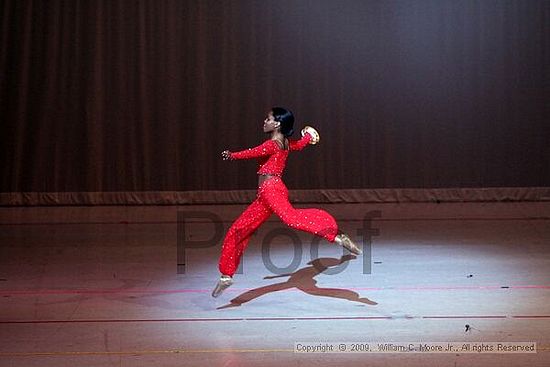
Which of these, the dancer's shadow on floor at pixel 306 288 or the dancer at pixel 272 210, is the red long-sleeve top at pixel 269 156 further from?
the dancer's shadow on floor at pixel 306 288

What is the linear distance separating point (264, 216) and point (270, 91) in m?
5.20

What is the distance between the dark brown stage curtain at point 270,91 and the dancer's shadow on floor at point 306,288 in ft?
13.7

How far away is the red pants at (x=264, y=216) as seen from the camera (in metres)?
4.42

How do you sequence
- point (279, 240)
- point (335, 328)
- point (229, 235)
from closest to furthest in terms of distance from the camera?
point (335, 328) < point (229, 235) < point (279, 240)

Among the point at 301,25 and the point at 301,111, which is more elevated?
the point at 301,25

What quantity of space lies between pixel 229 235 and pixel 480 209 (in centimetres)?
500

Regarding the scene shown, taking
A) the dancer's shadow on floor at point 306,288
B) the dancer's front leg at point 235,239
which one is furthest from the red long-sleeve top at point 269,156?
the dancer's shadow on floor at point 306,288

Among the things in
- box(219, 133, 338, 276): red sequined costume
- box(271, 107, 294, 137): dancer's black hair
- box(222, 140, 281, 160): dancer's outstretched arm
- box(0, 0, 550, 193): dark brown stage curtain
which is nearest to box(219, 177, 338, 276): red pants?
box(219, 133, 338, 276): red sequined costume

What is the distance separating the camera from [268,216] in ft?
14.8

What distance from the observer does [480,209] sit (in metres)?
8.76

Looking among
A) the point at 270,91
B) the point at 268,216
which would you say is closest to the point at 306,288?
the point at 268,216

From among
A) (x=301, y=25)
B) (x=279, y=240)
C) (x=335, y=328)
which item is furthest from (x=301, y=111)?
(x=335, y=328)

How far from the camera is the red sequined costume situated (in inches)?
174

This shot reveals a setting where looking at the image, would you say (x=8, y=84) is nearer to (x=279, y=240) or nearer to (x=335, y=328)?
(x=279, y=240)
